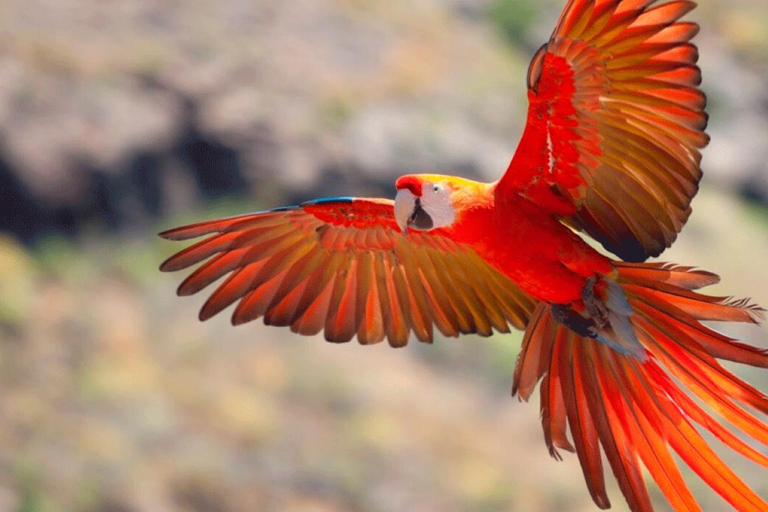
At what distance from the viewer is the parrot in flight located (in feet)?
7.79

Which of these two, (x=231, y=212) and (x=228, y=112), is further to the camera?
(x=228, y=112)

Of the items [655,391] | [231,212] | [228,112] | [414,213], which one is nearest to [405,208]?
[414,213]

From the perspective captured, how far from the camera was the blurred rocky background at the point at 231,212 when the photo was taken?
5.54 meters

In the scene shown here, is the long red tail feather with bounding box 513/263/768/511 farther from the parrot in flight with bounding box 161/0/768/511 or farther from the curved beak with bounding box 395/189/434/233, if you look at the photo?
the curved beak with bounding box 395/189/434/233

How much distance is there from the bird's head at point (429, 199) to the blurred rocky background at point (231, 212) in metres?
3.02

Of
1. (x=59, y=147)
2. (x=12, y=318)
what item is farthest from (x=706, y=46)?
(x=12, y=318)

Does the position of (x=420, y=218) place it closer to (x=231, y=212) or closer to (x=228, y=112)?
(x=231, y=212)

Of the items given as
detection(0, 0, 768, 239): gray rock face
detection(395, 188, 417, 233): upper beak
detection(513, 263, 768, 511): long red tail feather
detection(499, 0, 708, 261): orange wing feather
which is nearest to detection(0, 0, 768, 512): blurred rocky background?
detection(0, 0, 768, 239): gray rock face

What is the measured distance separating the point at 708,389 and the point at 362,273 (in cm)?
109

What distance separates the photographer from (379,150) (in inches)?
261

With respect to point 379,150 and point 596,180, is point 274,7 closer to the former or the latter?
point 379,150

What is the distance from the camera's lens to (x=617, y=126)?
8.09 feet

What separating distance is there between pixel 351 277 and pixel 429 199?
23.0 inches

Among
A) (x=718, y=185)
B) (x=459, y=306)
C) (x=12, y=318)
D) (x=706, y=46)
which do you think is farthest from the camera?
(x=706, y=46)
